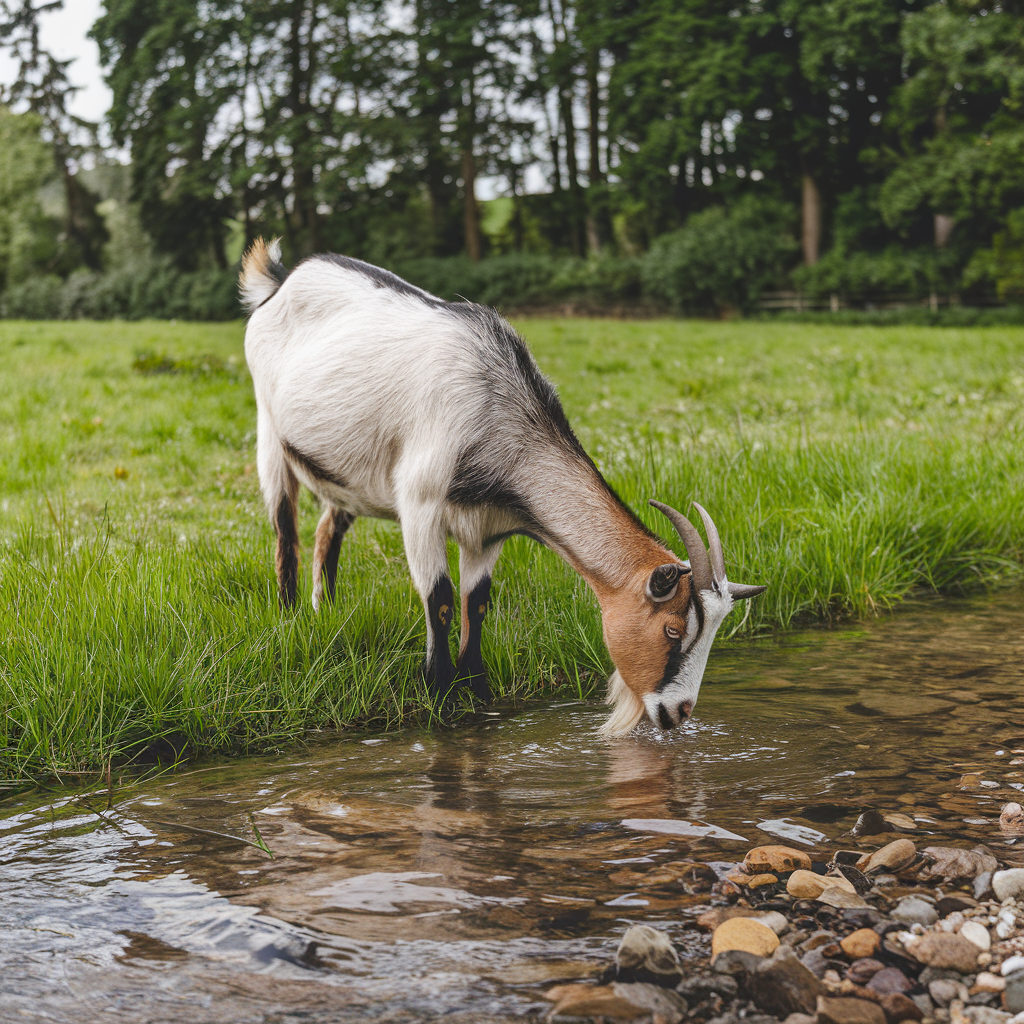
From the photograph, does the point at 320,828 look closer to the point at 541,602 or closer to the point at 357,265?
the point at 541,602

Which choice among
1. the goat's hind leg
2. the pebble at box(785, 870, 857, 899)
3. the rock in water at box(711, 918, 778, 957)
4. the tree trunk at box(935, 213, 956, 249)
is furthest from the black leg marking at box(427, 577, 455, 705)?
the tree trunk at box(935, 213, 956, 249)

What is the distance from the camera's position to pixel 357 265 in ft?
18.2

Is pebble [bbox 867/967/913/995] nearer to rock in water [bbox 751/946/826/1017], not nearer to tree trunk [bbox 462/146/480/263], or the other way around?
rock in water [bbox 751/946/826/1017]

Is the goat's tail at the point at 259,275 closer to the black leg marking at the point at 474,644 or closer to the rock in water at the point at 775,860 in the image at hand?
the black leg marking at the point at 474,644

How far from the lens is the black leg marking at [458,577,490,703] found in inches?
186

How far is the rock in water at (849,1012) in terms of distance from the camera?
211cm

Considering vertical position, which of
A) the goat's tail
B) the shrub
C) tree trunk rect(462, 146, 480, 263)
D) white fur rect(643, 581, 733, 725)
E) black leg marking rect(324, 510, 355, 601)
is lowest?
white fur rect(643, 581, 733, 725)

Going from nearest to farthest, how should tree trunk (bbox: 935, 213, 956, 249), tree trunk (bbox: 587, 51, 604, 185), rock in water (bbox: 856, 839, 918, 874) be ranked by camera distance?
rock in water (bbox: 856, 839, 918, 874), tree trunk (bbox: 935, 213, 956, 249), tree trunk (bbox: 587, 51, 604, 185)

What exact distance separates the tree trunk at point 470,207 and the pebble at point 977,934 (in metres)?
41.9

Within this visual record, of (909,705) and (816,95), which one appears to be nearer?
(909,705)

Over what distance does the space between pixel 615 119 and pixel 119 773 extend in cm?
4224

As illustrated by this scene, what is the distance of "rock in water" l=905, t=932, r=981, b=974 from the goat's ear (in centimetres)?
177

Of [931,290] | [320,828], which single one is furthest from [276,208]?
[320,828]

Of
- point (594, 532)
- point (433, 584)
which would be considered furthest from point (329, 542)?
point (594, 532)
